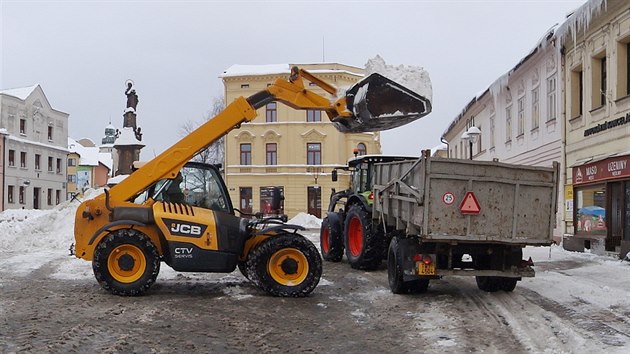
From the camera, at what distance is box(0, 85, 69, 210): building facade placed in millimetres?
52719

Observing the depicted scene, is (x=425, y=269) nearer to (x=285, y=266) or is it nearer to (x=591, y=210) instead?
(x=285, y=266)

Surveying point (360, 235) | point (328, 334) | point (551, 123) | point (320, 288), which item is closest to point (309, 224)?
point (551, 123)

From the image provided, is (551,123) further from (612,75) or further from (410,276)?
(410,276)

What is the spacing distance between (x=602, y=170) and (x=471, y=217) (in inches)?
325

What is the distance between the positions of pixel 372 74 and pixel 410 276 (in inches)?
113

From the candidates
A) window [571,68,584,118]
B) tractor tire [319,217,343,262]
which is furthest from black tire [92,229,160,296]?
window [571,68,584,118]

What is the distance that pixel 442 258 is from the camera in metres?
9.06

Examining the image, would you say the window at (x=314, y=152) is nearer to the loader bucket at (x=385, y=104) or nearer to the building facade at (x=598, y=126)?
the building facade at (x=598, y=126)

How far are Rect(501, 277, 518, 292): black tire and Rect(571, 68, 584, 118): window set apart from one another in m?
10.00

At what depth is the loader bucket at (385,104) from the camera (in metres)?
9.29

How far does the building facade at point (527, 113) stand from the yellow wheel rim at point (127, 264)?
1219 cm

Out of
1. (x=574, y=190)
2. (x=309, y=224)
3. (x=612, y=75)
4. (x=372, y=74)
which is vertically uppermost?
(x=612, y=75)

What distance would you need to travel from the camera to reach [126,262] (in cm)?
892

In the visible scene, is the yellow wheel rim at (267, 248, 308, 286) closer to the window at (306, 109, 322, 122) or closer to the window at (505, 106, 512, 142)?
the window at (505, 106, 512, 142)
